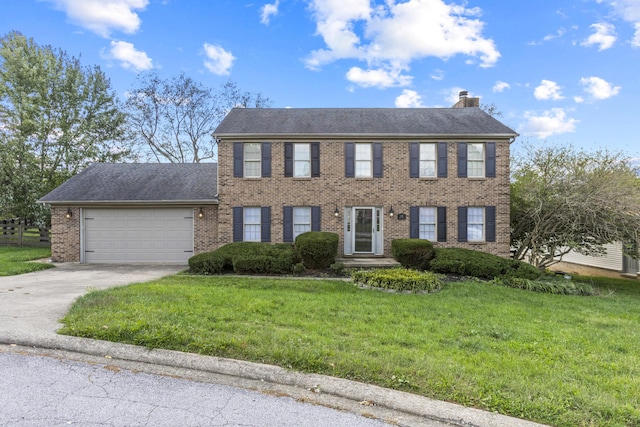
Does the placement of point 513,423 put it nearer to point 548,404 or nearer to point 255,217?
point 548,404

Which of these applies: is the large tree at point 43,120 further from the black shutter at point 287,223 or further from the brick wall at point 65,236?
the black shutter at point 287,223

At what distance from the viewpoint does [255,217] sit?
12.8m

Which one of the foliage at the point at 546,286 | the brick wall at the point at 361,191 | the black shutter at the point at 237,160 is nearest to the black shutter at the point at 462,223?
the brick wall at the point at 361,191

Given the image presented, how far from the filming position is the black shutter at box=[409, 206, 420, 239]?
1273 cm

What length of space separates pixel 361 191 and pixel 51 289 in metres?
9.36

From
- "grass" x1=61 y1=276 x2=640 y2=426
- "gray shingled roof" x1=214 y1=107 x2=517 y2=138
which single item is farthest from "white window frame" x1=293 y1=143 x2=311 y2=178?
"grass" x1=61 y1=276 x2=640 y2=426

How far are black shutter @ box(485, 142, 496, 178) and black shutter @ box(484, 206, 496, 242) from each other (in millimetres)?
1242

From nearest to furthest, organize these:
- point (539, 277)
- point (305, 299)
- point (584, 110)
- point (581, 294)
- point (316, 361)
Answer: point (316, 361)
point (305, 299)
point (581, 294)
point (539, 277)
point (584, 110)

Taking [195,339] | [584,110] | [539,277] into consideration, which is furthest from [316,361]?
[584,110]

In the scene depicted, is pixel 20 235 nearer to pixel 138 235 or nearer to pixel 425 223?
pixel 138 235

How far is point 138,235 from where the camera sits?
13.3 metres

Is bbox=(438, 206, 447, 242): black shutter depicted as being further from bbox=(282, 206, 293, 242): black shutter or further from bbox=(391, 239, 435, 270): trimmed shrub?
bbox=(282, 206, 293, 242): black shutter

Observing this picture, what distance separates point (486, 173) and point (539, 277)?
13.5 ft

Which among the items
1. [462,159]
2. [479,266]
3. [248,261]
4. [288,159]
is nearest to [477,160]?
[462,159]
